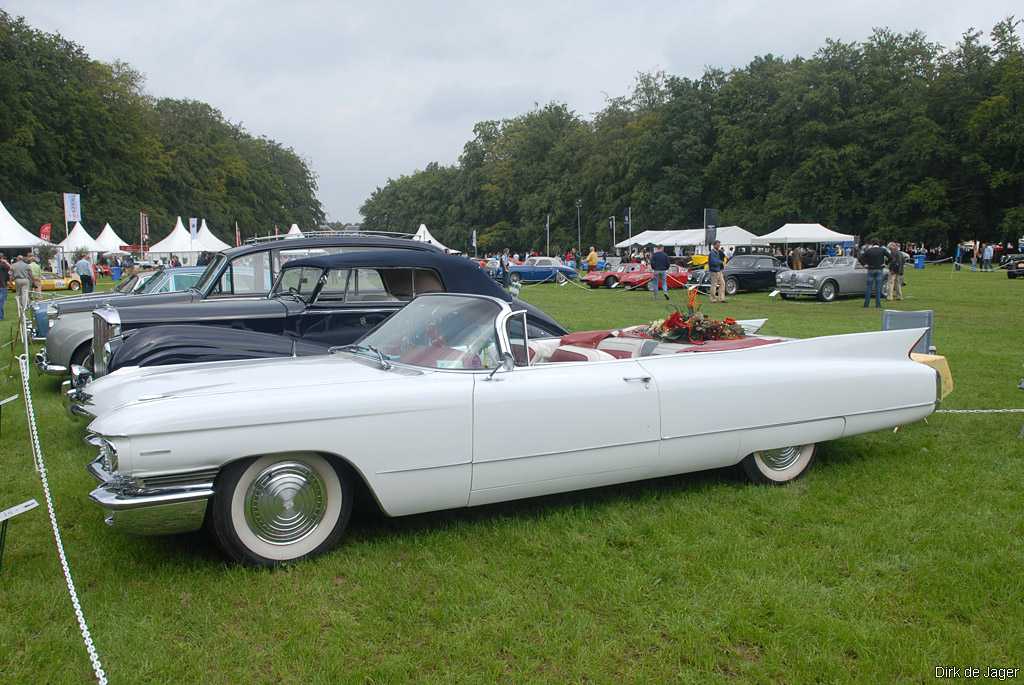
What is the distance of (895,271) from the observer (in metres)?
20.9

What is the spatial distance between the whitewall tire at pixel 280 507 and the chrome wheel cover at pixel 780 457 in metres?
2.70

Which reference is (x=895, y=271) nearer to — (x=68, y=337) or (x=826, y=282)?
(x=826, y=282)

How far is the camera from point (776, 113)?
6169 centimetres

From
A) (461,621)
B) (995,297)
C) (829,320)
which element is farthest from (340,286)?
(995,297)

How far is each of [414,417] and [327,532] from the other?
722mm

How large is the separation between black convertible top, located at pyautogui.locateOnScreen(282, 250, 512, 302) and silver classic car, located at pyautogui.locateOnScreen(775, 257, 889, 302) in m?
16.8

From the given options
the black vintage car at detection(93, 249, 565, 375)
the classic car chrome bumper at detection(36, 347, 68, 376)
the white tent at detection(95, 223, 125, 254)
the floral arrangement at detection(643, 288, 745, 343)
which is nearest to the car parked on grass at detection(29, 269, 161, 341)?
the classic car chrome bumper at detection(36, 347, 68, 376)

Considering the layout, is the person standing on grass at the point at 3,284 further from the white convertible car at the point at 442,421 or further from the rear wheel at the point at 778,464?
the rear wheel at the point at 778,464

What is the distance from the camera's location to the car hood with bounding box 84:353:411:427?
11.9 feet

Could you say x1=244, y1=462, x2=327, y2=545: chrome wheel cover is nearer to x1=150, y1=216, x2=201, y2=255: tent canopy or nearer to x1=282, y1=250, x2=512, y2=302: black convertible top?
x1=282, y1=250, x2=512, y2=302: black convertible top

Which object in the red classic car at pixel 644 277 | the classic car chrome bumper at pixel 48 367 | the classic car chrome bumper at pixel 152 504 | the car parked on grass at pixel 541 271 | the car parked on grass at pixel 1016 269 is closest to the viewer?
the classic car chrome bumper at pixel 152 504

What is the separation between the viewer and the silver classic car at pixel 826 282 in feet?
72.5

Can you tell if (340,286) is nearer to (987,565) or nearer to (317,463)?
(317,463)

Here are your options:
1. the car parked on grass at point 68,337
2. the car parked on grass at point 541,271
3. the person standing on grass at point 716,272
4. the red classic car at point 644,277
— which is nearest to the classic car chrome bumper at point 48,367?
the car parked on grass at point 68,337
